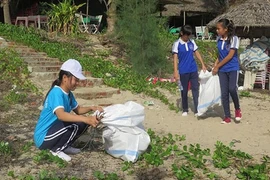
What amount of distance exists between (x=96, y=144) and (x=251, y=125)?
Answer: 2.43 meters

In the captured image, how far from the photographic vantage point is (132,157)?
390 centimetres

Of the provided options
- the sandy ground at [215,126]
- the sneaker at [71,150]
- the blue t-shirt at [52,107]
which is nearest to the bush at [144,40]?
the sandy ground at [215,126]

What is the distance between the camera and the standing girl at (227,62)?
5.52 meters

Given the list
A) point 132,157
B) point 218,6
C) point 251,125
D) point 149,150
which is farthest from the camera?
point 218,6

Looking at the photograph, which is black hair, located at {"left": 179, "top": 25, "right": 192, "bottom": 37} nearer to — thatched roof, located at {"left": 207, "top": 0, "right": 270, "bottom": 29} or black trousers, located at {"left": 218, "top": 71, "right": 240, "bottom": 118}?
black trousers, located at {"left": 218, "top": 71, "right": 240, "bottom": 118}

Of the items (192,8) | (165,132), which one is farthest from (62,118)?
(192,8)

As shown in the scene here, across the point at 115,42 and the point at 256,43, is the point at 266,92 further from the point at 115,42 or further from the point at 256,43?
the point at 115,42

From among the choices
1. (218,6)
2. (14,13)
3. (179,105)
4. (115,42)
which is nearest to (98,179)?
(179,105)

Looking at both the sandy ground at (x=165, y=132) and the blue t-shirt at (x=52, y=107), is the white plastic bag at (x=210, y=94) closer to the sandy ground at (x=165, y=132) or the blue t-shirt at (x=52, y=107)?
the sandy ground at (x=165, y=132)

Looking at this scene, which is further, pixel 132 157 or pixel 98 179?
pixel 132 157

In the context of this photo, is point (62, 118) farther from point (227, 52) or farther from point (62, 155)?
point (227, 52)

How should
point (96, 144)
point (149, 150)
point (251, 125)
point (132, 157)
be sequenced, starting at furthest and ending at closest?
point (251, 125) → point (96, 144) → point (149, 150) → point (132, 157)

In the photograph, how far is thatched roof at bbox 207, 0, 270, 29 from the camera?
9195 mm

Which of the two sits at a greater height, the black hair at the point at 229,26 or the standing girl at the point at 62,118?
the black hair at the point at 229,26
